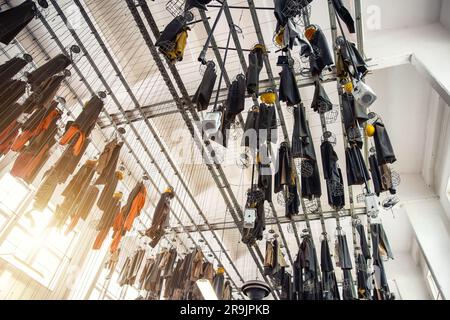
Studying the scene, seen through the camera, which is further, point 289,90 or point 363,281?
point 363,281

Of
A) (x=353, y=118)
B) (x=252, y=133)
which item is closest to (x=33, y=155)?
(x=252, y=133)

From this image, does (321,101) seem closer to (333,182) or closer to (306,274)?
(333,182)

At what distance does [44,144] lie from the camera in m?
3.94

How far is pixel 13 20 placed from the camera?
127 inches

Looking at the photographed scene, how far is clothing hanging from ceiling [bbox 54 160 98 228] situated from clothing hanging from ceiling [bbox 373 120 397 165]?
4018mm

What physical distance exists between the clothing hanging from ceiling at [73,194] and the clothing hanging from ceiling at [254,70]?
2.85 metres

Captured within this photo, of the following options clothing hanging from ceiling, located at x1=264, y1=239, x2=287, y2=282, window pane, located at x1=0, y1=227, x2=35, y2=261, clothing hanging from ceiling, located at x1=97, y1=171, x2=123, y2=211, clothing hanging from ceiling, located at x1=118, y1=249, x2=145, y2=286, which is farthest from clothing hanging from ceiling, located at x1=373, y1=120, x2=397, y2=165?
window pane, located at x1=0, y1=227, x2=35, y2=261

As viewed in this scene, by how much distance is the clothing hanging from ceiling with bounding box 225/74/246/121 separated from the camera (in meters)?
3.32

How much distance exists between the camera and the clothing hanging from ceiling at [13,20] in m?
3.13

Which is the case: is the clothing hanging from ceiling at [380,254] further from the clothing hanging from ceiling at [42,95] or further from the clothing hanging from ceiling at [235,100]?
the clothing hanging from ceiling at [42,95]

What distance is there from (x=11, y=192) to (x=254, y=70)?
488 centimetres

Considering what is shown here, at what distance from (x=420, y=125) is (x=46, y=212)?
7970mm

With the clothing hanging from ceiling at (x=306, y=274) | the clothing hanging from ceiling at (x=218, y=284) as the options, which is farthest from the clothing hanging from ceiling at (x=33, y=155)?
the clothing hanging from ceiling at (x=306, y=274)

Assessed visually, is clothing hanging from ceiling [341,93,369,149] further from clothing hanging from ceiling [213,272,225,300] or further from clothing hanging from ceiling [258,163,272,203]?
clothing hanging from ceiling [213,272,225,300]
